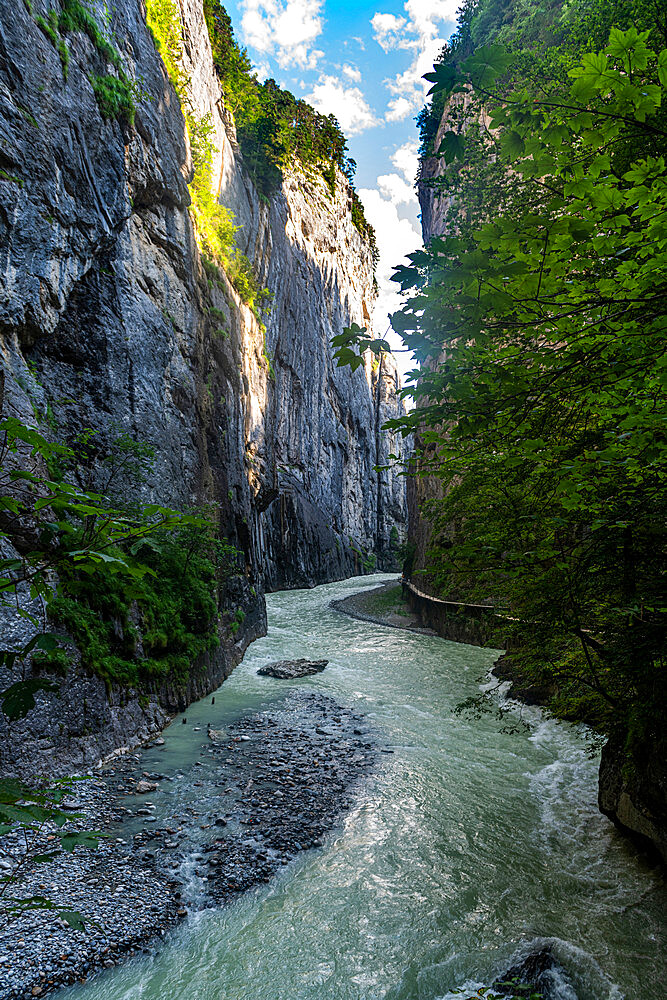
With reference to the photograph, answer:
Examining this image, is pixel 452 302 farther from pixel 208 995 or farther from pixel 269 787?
pixel 269 787

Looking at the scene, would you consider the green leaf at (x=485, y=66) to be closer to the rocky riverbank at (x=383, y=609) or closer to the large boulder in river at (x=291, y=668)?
the large boulder in river at (x=291, y=668)

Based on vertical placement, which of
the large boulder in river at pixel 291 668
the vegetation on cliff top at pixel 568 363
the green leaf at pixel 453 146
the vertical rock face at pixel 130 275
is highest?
the vertical rock face at pixel 130 275

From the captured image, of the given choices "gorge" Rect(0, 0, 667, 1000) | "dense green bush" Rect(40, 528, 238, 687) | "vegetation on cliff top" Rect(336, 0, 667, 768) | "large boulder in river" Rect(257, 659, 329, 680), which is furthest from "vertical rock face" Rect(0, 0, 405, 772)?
"vegetation on cliff top" Rect(336, 0, 667, 768)

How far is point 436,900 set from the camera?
4.57 meters

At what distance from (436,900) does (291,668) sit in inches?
346

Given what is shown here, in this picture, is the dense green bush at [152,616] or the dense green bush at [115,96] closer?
the dense green bush at [152,616]

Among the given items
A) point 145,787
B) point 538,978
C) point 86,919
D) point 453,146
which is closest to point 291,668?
point 145,787

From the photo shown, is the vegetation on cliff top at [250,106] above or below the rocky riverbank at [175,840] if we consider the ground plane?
above

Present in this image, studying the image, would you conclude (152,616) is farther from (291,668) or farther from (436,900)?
(436,900)

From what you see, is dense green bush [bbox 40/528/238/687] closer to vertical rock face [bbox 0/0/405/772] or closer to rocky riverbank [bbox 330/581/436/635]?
vertical rock face [bbox 0/0/405/772]

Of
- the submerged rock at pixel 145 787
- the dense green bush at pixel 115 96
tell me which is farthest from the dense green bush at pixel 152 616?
the dense green bush at pixel 115 96

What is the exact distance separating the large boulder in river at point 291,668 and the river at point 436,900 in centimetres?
454

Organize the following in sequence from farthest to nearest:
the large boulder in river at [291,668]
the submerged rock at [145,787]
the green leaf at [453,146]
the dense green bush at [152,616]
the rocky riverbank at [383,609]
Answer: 1. the rocky riverbank at [383,609]
2. the large boulder in river at [291,668]
3. the dense green bush at [152,616]
4. the submerged rock at [145,787]
5. the green leaf at [453,146]

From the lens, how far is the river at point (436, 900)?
372cm
